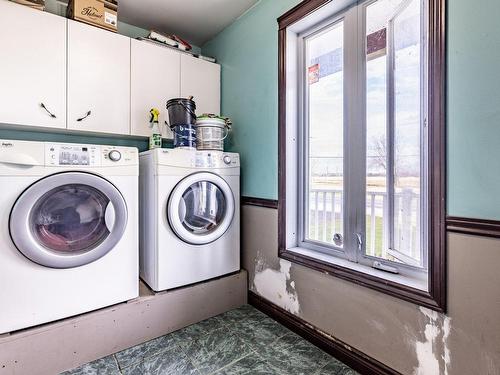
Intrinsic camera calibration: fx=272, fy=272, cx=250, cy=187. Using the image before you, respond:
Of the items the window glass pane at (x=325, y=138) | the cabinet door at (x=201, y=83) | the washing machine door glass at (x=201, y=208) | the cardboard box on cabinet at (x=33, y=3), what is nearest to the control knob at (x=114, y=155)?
the washing machine door glass at (x=201, y=208)

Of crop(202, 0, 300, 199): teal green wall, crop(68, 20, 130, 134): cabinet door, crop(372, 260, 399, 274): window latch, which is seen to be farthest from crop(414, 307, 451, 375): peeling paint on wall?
crop(68, 20, 130, 134): cabinet door

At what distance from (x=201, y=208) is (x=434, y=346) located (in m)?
1.54

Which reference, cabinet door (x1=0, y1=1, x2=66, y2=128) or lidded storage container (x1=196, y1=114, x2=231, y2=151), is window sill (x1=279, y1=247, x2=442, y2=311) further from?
cabinet door (x1=0, y1=1, x2=66, y2=128)

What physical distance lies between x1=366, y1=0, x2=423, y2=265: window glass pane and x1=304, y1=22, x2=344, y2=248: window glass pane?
0.20 metres

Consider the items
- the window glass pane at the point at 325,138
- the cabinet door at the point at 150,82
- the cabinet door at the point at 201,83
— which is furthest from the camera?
the cabinet door at the point at 201,83

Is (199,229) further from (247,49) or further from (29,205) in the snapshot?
(247,49)

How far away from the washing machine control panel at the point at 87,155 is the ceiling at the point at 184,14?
4.19 ft

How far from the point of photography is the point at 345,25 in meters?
1.66

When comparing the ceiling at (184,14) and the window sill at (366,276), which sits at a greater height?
the ceiling at (184,14)

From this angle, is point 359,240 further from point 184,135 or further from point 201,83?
point 201,83

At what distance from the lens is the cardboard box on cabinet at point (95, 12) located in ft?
6.09

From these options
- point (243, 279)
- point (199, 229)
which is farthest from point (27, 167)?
point (243, 279)

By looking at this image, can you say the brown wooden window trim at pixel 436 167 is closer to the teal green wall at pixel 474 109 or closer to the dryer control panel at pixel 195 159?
the teal green wall at pixel 474 109

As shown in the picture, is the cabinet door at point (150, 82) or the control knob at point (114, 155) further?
the cabinet door at point (150, 82)
